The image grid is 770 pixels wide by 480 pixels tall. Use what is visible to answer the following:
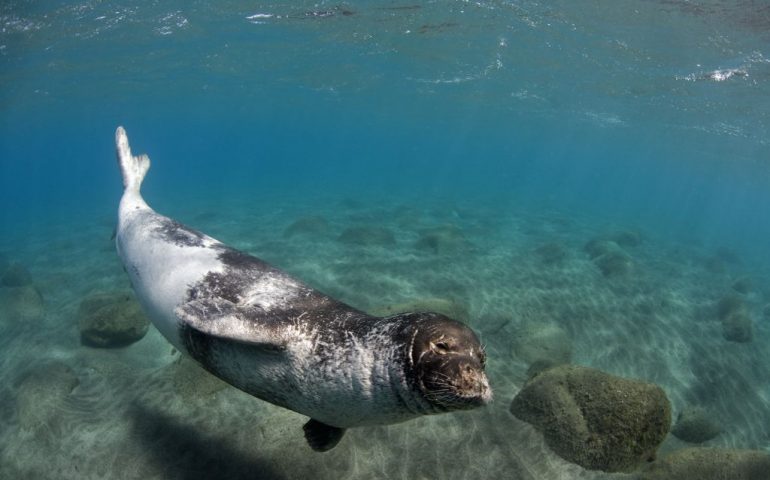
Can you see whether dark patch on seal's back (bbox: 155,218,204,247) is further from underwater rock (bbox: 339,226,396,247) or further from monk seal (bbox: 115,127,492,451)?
underwater rock (bbox: 339,226,396,247)

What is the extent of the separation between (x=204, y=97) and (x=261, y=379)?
4643 cm

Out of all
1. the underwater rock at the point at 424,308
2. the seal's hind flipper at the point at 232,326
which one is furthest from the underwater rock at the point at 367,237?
the seal's hind flipper at the point at 232,326

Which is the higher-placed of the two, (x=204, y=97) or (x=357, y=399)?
(x=357, y=399)

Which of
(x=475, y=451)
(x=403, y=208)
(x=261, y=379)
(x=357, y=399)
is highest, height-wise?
(x=357, y=399)

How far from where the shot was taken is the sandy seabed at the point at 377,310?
4449mm

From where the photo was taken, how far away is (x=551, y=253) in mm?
14281

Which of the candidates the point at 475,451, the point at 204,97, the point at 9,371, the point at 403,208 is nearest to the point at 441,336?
the point at 475,451

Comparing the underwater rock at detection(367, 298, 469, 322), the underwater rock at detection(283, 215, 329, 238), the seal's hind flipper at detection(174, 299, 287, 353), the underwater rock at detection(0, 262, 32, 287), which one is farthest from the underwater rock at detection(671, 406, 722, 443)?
the underwater rock at detection(0, 262, 32, 287)

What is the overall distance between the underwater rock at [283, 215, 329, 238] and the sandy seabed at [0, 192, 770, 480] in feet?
0.27

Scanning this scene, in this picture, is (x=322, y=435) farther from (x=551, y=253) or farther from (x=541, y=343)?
(x=551, y=253)

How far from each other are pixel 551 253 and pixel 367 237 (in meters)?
6.46

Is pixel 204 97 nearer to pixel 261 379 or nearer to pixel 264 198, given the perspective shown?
pixel 264 198

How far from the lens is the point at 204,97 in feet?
139

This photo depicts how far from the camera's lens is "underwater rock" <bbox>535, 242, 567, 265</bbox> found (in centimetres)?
1360
